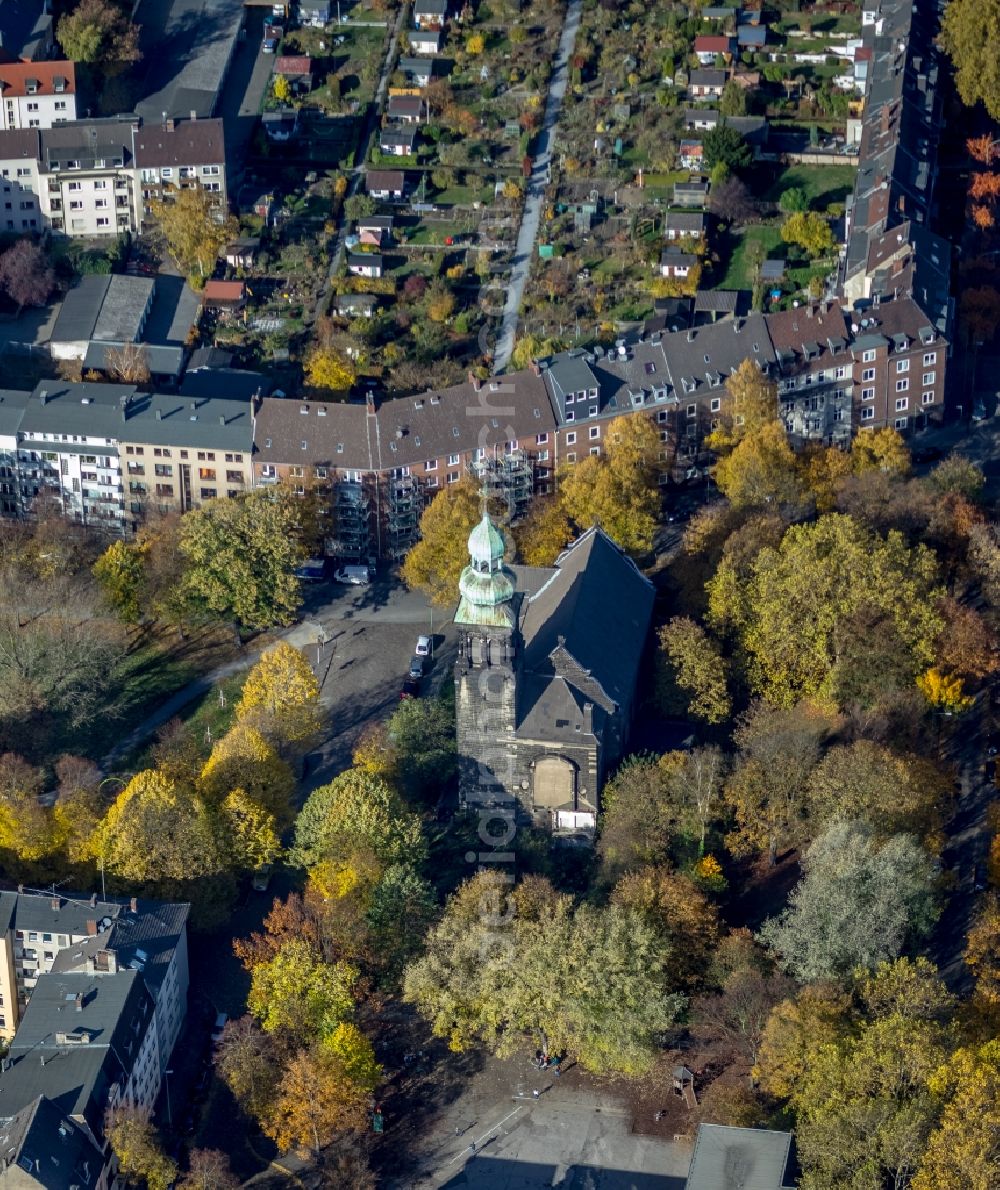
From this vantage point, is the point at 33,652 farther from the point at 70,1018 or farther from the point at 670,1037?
the point at 670,1037

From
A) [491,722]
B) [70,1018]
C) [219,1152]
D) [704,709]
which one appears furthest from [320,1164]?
[704,709]

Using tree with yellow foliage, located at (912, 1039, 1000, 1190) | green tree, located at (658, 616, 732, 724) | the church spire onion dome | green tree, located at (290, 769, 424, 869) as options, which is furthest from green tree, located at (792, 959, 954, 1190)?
the church spire onion dome

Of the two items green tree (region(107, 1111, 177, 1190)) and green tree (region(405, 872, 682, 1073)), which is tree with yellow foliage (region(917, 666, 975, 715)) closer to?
green tree (region(405, 872, 682, 1073))

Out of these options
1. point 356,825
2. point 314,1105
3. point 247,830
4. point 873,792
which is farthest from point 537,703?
point 314,1105

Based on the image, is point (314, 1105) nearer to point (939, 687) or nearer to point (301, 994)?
point (301, 994)

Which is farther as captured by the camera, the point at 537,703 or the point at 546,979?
the point at 537,703

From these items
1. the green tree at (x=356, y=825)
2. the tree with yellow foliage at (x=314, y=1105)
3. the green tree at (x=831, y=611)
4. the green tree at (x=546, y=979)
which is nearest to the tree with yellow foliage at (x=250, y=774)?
the green tree at (x=356, y=825)
